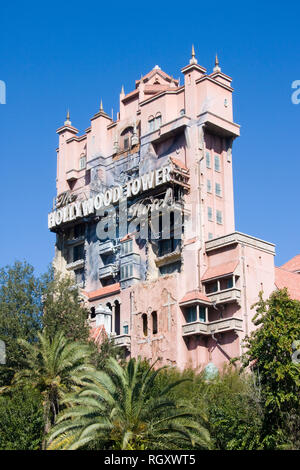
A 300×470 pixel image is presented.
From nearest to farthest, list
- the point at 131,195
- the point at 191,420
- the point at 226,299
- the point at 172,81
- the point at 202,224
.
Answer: the point at 191,420 → the point at 226,299 → the point at 202,224 → the point at 131,195 → the point at 172,81

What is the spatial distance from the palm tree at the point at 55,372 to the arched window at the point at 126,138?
112ft

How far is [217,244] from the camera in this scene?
65.4 metres

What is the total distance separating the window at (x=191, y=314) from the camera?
211 ft

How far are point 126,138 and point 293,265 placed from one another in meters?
20.7

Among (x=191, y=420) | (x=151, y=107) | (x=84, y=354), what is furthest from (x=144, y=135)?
(x=191, y=420)

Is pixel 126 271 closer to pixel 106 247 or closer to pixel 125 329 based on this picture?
pixel 106 247

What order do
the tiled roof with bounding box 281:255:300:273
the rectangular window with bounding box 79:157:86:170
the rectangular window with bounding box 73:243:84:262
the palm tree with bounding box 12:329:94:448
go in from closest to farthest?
the palm tree with bounding box 12:329:94:448, the tiled roof with bounding box 281:255:300:273, the rectangular window with bounding box 73:243:84:262, the rectangular window with bounding box 79:157:86:170

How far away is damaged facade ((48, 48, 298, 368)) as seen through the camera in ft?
209

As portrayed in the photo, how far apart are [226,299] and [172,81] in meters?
26.9

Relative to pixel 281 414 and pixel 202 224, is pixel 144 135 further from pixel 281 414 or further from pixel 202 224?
pixel 281 414

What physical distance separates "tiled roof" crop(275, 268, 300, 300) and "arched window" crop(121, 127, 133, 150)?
63.3ft

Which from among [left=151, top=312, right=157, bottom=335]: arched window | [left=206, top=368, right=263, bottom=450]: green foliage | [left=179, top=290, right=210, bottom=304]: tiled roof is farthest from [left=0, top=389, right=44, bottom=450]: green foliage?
[left=151, top=312, right=157, bottom=335]: arched window

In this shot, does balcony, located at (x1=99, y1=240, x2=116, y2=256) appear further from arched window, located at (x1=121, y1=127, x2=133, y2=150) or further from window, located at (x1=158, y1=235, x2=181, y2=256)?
arched window, located at (x1=121, y1=127, x2=133, y2=150)

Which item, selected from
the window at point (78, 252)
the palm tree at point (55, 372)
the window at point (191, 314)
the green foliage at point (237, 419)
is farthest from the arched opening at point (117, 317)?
the palm tree at point (55, 372)
